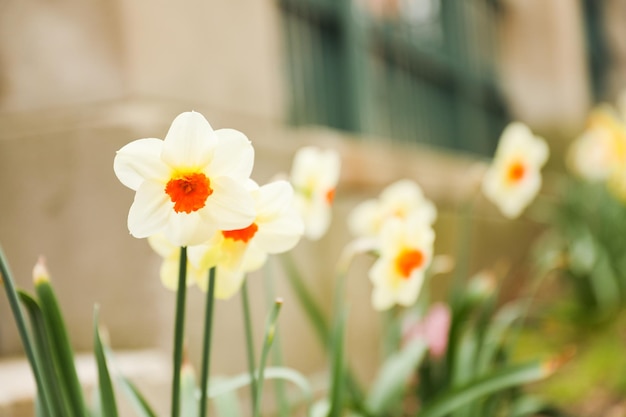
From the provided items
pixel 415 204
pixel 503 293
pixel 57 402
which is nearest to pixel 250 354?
pixel 57 402

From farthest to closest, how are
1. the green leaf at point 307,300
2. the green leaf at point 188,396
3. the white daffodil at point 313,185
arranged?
the green leaf at point 307,300, the white daffodil at point 313,185, the green leaf at point 188,396

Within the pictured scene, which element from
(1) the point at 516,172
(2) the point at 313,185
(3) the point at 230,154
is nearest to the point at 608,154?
(1) the point at 516,172

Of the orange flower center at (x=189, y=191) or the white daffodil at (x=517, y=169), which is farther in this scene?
the white daffodil at (x=517, y=169)

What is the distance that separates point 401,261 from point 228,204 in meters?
0.54

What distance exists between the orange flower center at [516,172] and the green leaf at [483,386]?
39 cm

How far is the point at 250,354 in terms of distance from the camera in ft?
4.06

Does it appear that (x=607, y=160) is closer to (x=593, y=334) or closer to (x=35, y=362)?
(x=593, y=334)

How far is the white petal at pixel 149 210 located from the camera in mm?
887

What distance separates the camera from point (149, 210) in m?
0.89

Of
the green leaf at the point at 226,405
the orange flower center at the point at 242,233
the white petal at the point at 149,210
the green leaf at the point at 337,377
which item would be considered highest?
the white petal at the point at 149,210

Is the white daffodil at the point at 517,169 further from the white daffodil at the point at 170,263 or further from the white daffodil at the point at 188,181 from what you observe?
the white daffodil at the point at 188,181

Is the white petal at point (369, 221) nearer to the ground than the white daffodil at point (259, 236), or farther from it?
nearer to the ground

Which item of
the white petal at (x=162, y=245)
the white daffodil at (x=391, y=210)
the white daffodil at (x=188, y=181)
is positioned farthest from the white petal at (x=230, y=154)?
the white daffodil at (x=391, y=210)

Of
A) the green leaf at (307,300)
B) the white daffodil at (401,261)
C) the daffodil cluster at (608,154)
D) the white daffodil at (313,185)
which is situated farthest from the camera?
the daffodil cluster at (608,154)
